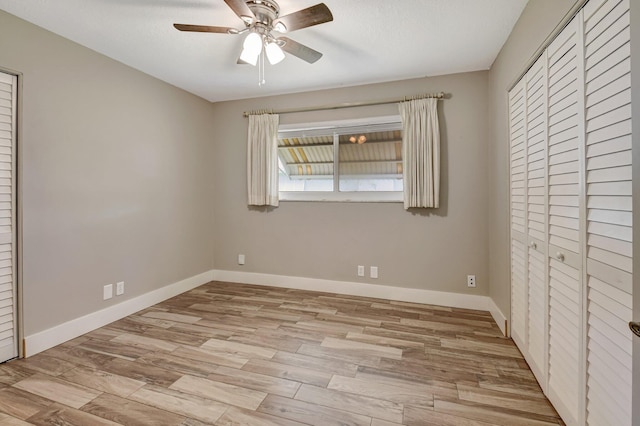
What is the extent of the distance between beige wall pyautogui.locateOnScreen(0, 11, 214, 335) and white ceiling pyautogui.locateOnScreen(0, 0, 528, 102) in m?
0.22

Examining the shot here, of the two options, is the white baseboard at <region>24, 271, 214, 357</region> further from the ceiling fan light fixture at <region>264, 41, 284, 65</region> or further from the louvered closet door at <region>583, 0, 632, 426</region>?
the louvered closet door at <region>583, 0, 632, 426</region>

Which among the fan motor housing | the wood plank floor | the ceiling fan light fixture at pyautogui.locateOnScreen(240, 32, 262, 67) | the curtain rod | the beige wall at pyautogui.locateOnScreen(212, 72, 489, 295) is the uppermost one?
the fan motor housing

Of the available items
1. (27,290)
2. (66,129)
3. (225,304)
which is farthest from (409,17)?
(27,290)

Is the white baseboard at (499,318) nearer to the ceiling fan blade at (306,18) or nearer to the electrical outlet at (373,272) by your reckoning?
the electrical outlet at (373,272)

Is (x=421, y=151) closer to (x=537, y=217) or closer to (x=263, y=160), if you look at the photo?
(x=537, y=217)

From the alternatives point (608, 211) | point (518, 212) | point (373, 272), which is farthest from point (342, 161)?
point (608, 211)

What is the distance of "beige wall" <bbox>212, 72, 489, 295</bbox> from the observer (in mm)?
2969

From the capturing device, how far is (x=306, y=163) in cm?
366

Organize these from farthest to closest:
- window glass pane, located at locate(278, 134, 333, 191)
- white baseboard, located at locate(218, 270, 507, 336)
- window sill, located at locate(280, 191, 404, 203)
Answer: window glass pane, located at locate(278, 134, 333, 191) → window sill, located at locate(280, 191, 404, 203) → white baseboard, located at locate(218, 270, 507, 336)

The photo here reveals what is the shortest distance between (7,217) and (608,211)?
3354 mm

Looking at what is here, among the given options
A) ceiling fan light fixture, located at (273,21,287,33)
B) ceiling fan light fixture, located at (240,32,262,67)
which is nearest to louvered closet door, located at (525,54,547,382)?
ceiling fan light fixture, located at (273,21,287,33)

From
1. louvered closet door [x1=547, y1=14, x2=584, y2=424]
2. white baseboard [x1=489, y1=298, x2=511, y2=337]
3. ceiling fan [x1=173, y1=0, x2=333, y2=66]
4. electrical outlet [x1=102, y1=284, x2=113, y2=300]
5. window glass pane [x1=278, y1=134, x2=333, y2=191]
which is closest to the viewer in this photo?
louvered closet door [x1=547, y1=14, x2=584, y2=424]

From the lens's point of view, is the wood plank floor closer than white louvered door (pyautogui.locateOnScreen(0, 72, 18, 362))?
Yes

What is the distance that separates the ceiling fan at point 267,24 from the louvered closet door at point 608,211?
125 cm
